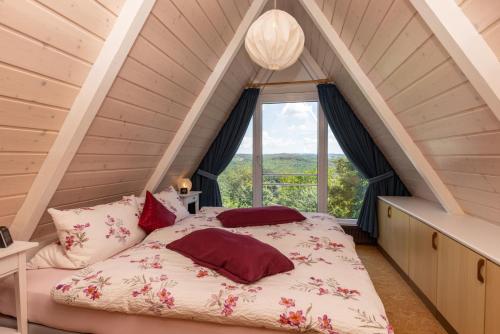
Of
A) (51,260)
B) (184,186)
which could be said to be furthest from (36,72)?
(184,186)

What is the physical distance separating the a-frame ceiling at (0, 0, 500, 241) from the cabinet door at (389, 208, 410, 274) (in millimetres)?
506

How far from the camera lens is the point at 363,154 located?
3.63 metres

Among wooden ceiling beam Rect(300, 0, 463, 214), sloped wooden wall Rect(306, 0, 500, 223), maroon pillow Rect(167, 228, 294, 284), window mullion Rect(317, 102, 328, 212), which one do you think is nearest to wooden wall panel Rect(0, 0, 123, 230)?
maroon pillow Rect(167, 228, 294, 284)

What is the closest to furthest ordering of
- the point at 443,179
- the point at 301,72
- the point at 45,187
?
the point at 45,187, the point at 443,179, the point at 301,72

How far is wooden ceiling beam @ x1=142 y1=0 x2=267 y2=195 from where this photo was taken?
8.40ft

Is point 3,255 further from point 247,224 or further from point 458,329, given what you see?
point 458,329

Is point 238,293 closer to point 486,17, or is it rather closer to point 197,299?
point 197,299

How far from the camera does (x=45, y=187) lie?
1628mm

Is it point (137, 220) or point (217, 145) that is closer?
point (137, 220)

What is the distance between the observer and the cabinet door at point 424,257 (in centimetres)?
216

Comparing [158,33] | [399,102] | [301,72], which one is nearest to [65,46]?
[158,33]

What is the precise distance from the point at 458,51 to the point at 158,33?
5.23 feet

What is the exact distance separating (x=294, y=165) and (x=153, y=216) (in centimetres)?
228

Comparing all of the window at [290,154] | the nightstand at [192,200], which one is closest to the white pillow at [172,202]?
the nightstand at [192,200]
